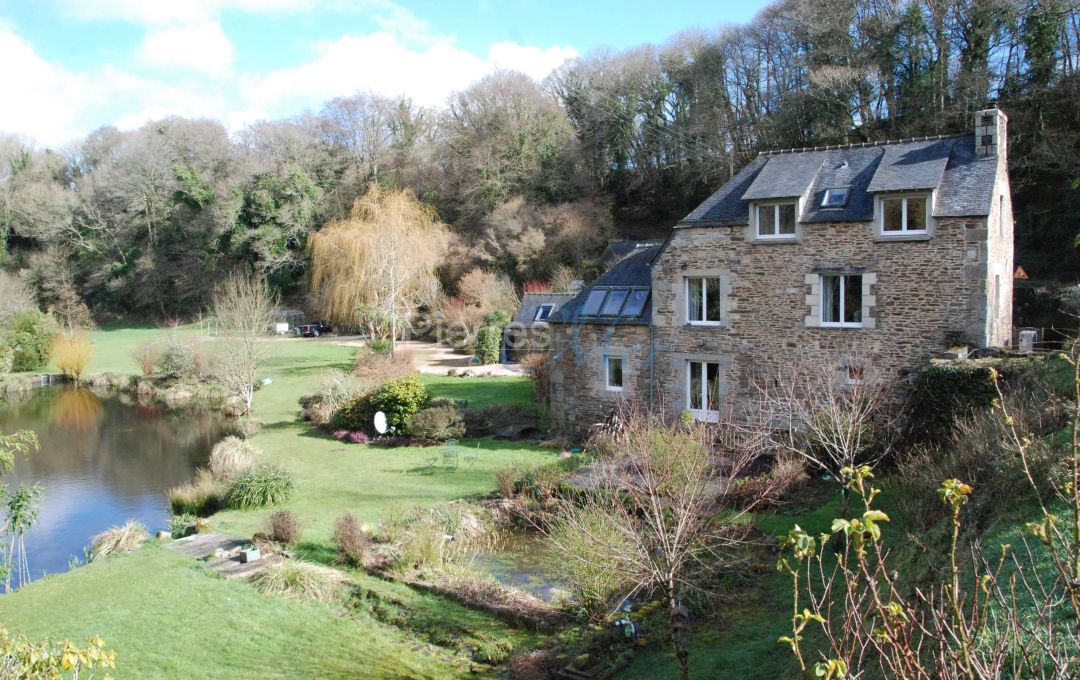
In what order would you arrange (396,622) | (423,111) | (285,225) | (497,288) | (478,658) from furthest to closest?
(423,111) < (285,225) < (497,288) < (396,622) < (478,658)

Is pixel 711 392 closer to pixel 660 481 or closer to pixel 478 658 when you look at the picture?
pixel 660 481

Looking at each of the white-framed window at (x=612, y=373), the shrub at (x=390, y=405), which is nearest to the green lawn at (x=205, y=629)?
the shrub at (x=390, y=405)

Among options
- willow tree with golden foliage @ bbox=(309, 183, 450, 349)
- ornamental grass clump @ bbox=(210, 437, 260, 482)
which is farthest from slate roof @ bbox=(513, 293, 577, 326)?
ornamental grass clump @ bbox=(210, 437, 260, 482)

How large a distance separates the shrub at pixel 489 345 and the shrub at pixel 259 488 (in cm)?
1766

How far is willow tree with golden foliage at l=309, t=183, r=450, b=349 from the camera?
35219mm

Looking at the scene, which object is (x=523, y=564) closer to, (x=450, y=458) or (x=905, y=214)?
(x=450, y=458)

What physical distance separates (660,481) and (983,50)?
29.5m

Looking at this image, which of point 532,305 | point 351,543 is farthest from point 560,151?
point 351,543

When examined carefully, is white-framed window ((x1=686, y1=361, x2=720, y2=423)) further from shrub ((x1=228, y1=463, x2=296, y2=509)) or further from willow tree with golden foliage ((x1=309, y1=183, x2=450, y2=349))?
willow tree with golden foliage ((x1=309, y1=183, x2=450, y2=349))

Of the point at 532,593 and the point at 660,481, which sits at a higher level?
the point at 660,481

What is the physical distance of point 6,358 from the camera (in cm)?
4003

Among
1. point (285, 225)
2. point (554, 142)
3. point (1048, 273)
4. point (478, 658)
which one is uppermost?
point (554, 142)

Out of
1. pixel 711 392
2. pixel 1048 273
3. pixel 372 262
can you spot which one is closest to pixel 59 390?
pixel 372 262

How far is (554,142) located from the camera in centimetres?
4791
